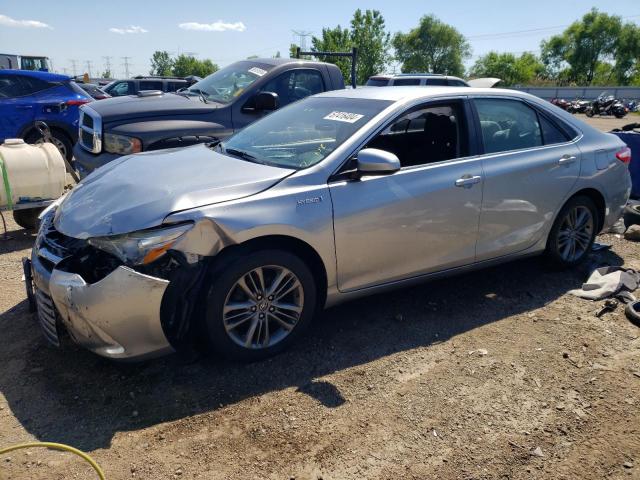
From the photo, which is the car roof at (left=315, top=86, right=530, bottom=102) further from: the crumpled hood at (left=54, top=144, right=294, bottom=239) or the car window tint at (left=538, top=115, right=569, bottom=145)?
the crumpled hood at (left=54, top=144, right=294, bottom=239)

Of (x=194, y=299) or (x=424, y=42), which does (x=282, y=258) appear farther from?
(x=424, y=42)

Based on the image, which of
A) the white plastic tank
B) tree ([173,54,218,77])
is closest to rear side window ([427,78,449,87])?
the white plastic tank

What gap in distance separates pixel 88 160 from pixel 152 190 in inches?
125

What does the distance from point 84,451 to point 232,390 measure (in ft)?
2.71

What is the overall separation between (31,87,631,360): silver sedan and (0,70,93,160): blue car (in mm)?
5751

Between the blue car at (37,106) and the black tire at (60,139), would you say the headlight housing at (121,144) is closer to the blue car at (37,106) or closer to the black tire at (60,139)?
the blue car at (37,106)

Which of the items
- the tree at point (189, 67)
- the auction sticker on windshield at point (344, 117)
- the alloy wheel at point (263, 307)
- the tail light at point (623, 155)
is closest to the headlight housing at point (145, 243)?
the alloy wheel at point (263, 307)

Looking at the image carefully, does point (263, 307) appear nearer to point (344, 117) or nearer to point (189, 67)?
point (344, 117)

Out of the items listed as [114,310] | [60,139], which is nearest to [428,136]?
[114,310]

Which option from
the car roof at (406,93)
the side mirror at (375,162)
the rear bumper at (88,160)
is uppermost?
the car roof at (406,93)

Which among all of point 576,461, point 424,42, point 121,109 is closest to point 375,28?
point 424,42

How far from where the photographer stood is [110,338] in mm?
2828

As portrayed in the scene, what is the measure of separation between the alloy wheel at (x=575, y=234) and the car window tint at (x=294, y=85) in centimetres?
351

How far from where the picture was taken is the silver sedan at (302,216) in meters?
2.88
